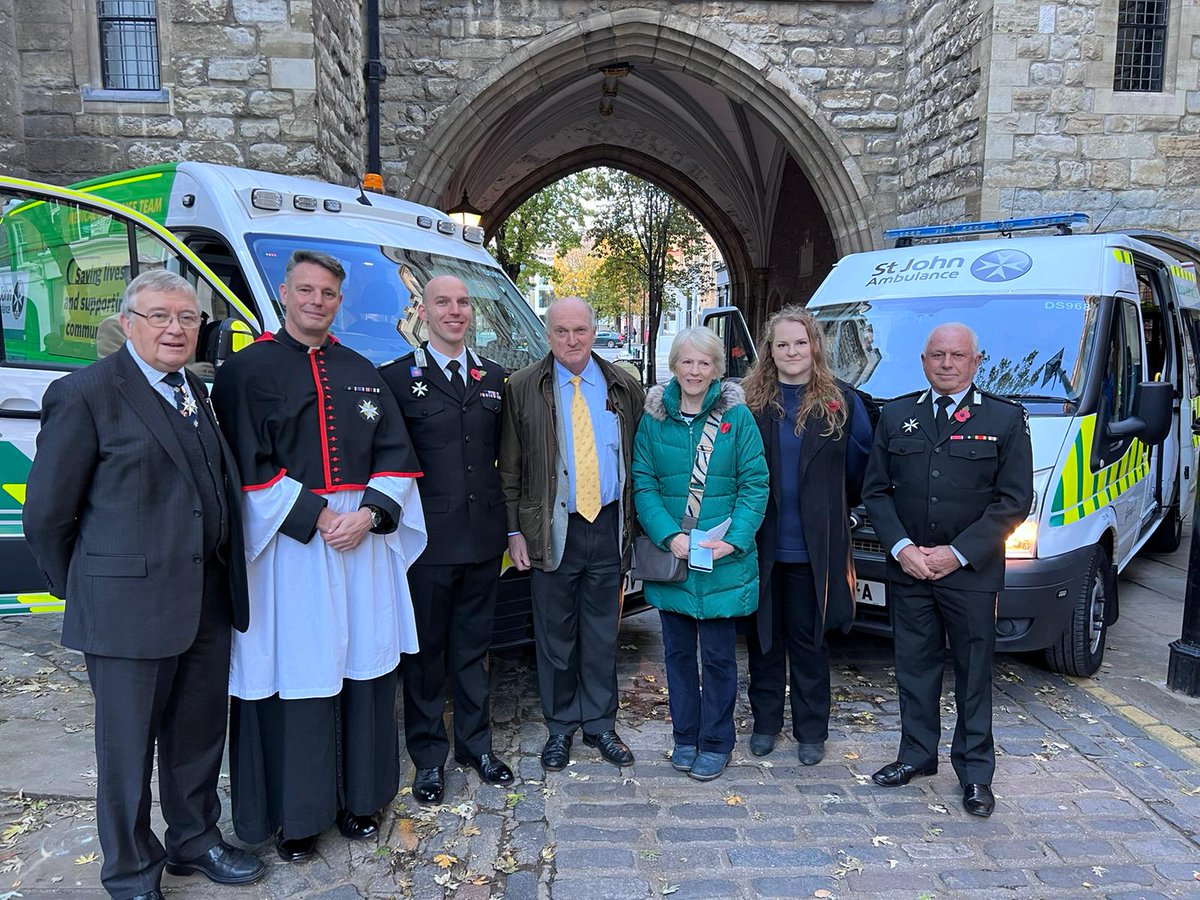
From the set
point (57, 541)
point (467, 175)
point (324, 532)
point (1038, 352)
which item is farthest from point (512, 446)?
point (467, 175)

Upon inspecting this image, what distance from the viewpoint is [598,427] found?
366 cm

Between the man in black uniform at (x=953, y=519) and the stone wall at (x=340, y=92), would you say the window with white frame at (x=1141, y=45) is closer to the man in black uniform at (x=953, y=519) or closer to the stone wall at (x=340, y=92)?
the stone wall at (x=340, y=92)

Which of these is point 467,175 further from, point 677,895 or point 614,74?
point 677,895

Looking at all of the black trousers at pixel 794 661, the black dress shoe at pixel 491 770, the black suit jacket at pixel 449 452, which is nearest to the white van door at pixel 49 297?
the black suit jacket at pixel 449 452

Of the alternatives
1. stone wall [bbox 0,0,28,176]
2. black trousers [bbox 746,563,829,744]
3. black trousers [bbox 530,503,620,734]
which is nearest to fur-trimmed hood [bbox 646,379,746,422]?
black trousers [bbox 530,503,620,734]

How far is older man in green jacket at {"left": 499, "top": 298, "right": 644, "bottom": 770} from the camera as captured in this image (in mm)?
3576

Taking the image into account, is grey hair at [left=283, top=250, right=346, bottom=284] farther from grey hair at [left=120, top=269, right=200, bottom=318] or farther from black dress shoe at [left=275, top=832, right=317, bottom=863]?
black dress shoe at [left=275, top=832, right=317, bottom=863]

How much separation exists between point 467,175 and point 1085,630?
16104 millimetres

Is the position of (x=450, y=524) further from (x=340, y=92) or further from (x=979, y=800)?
→ (x=340, y=92)

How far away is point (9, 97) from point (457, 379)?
25.6ft

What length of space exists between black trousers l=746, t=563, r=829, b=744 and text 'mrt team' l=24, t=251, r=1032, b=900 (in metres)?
0.01

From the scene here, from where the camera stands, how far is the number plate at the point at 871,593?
4.48 meters

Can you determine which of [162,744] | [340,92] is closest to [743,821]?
[162,744]

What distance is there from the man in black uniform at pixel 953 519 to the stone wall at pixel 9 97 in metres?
8.80
